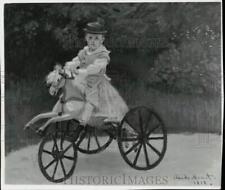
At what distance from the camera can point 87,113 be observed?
1.77 meters

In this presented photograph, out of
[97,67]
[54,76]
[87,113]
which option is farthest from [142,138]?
[54,76]

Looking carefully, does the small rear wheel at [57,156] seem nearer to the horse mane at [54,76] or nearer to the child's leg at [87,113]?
the child's leg at [87,113]

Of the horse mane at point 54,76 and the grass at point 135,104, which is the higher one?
the horse mane at point 54,76

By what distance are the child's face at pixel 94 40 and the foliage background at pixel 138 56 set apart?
28 mm

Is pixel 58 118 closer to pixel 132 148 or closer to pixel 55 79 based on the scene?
pixel 55 79

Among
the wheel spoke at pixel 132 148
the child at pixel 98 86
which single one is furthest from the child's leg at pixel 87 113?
the wheel spoke at pixel 132 148

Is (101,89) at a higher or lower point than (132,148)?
higher

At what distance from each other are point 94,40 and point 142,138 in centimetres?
49

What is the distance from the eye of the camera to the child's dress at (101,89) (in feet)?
5.79

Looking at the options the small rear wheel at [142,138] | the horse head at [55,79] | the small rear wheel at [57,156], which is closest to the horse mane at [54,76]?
the horse head at [55,79]
